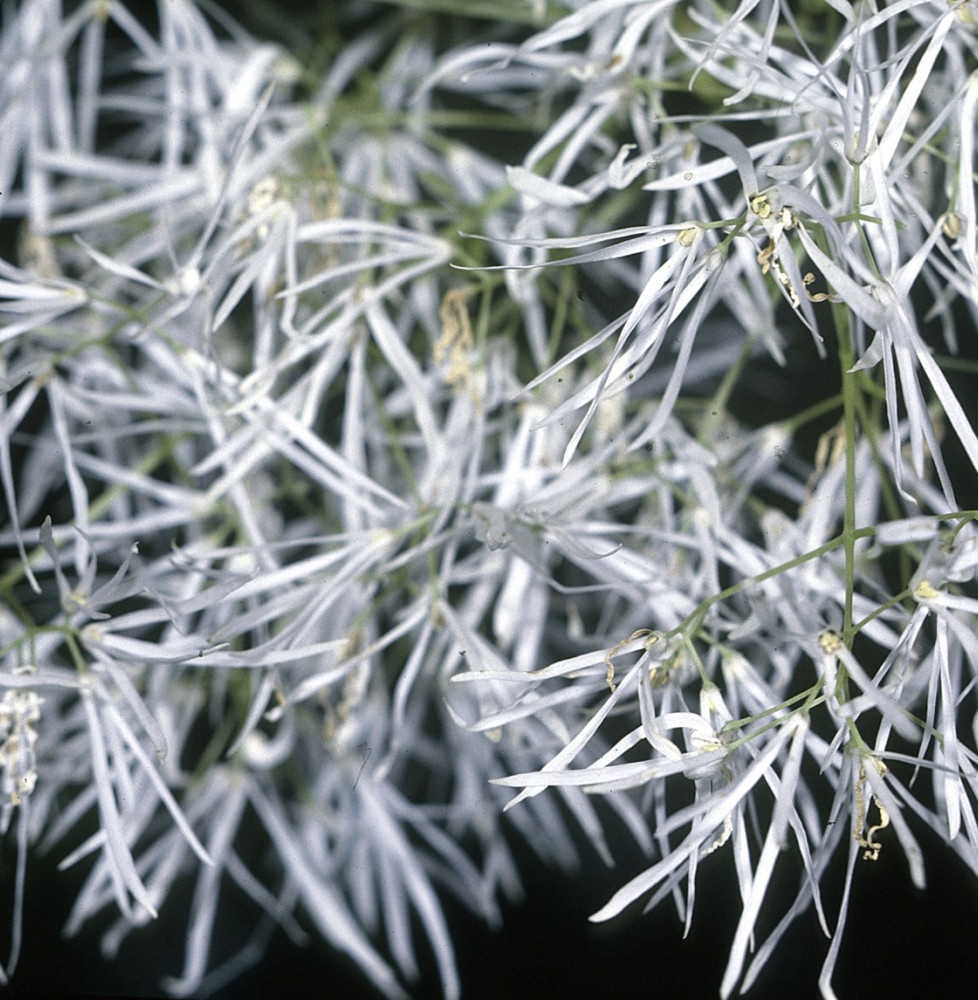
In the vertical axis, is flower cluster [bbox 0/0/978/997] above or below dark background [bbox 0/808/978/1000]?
above

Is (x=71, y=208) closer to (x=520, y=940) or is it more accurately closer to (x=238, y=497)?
(x=238, y=497)

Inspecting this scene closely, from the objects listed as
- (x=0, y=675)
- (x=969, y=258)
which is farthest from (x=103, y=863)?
(x=969, y=258)

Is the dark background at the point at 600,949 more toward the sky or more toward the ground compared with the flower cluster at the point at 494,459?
more toward the ground

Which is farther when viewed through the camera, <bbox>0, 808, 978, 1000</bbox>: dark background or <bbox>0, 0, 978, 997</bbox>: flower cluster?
<bbox>0, 808, 978, 1000</bbox>: dark background

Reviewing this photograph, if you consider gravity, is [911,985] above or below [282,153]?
below

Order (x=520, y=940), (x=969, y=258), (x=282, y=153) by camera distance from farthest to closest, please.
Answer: (x=520, y=940) → (x=282, y=153) → (x=969, y=258)

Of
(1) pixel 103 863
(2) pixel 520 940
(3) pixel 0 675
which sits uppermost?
(3) pixel 0 675

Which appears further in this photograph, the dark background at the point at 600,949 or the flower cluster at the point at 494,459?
the dark background at the point at 600,949

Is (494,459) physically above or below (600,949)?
above
